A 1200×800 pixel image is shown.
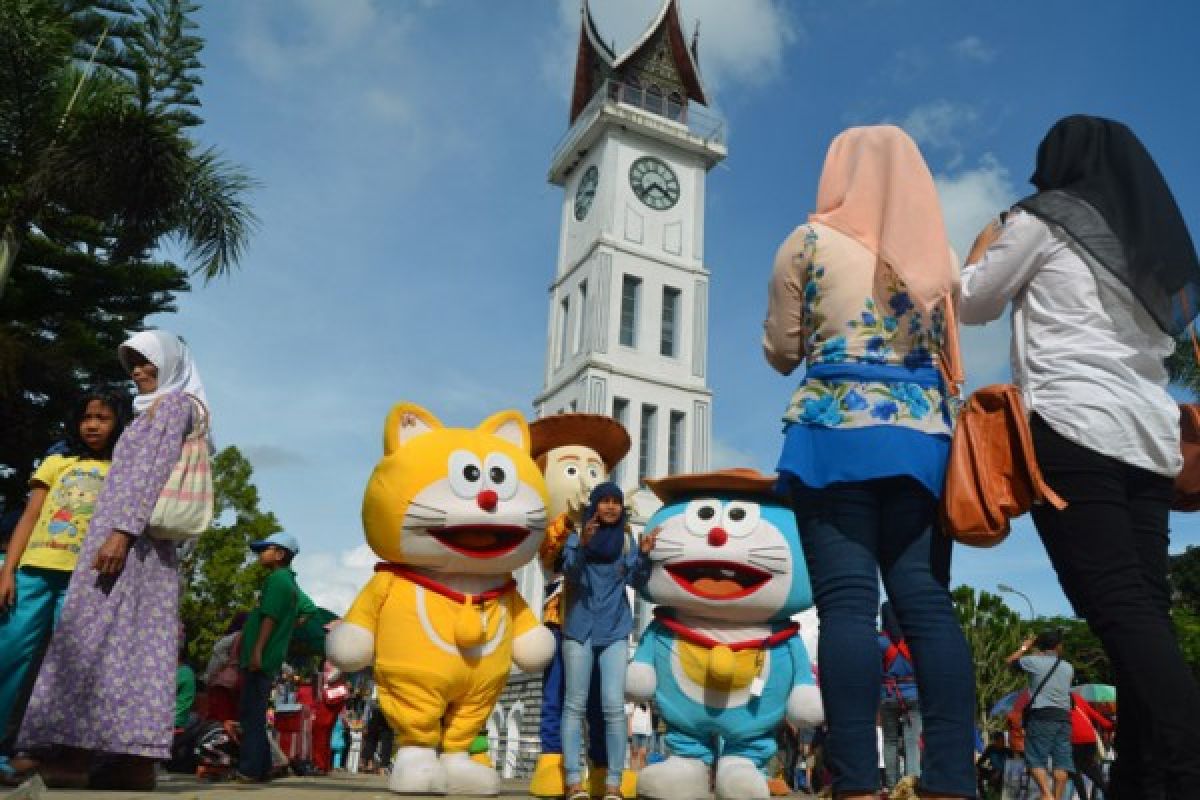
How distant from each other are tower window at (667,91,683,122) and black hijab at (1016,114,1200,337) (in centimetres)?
3586

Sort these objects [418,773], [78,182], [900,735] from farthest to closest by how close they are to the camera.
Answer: [78,182] → [900,735] → [418,773]

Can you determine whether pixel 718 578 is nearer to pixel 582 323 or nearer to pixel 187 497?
pixel 187 497

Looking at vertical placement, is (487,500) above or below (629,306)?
below

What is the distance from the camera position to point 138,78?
12.1 meters

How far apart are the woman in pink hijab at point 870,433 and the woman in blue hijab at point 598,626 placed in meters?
2.24

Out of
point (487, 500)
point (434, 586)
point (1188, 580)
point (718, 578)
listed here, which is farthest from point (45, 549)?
point (1188, 580)

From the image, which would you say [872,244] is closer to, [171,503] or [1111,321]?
[1111,321]

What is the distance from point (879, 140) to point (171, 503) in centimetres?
272

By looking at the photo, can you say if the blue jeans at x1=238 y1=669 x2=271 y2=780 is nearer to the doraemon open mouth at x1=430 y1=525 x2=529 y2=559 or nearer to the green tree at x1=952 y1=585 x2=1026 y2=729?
the doraemon open mouth at x1=430 y1=525 x2=529 y2=559

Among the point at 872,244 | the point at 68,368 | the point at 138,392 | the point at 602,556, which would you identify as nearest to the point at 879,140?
the point at 872,244

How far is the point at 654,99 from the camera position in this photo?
37.1 metres

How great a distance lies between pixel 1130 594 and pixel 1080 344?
591 mm

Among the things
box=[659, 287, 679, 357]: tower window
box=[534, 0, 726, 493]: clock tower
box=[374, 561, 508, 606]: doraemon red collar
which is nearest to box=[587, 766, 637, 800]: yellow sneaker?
box=[374, 561, 508, 606]: doraemon red collar

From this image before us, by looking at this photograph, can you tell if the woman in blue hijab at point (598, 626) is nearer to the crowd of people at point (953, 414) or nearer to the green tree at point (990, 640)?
the crowd of people at point (953, 414)
